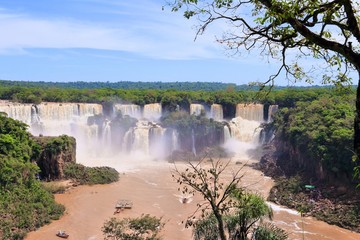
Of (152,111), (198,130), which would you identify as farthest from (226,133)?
(152,111)

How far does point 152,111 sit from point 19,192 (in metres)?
28.5

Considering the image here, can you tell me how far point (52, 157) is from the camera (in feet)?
107

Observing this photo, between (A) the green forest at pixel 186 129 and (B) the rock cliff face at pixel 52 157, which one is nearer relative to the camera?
(A) the green forest at pixel 186 129

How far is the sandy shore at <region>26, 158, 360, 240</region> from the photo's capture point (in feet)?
77.7

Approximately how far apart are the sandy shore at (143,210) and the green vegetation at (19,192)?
0.81 m

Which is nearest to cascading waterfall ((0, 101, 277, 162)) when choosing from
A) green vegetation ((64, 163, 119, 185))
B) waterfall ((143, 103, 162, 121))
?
waterfall ((143, 103, 162, 121))

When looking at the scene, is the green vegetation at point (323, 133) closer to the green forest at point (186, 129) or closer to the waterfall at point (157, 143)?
the green forest at point (186, 129)

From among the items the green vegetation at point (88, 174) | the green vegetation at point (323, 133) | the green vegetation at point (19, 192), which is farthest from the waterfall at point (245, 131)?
the green vegetation at point (19, 192)

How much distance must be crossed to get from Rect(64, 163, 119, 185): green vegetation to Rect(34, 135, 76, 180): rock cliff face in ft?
2.29

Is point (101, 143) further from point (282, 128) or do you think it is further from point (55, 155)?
point (282, 128)

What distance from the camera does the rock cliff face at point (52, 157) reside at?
32.4 meters

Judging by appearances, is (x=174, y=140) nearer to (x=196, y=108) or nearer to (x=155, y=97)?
(x=196, y=108)

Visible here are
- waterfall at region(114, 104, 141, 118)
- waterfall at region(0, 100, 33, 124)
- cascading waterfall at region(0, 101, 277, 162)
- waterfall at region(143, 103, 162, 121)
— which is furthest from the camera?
waterfall at region(143, 103, 162, 121)

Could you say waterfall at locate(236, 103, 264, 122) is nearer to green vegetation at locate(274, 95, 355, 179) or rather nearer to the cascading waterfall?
the cascading waterfall
